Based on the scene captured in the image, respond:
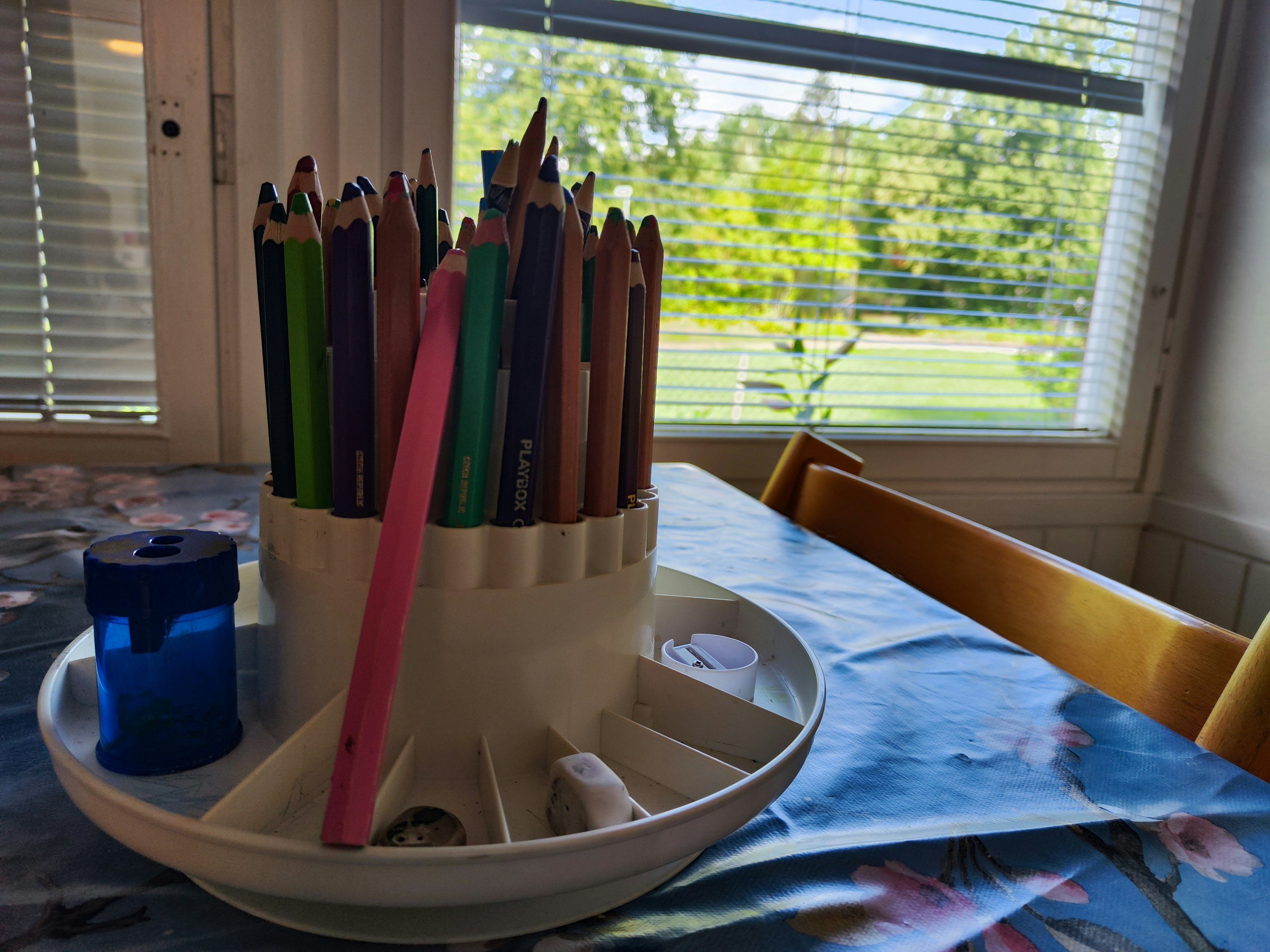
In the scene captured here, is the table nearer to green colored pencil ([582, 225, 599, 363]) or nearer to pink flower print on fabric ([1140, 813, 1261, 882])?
pink flower print on fabric ([1140, 813, 1261, 882])

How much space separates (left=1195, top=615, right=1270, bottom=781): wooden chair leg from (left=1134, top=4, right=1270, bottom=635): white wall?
51.5 inches

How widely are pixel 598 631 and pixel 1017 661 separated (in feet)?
0.95

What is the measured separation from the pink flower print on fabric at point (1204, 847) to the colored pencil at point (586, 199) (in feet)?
1.01

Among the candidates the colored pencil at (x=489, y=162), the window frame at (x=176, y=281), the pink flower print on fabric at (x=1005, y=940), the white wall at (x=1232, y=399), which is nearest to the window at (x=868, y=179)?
the white wall at (x=1232, y=399)

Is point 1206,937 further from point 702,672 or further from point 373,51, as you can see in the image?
point 373,51

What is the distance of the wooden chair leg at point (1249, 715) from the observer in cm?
33

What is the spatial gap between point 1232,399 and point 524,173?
1703 millimetres

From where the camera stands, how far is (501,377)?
0.86ft

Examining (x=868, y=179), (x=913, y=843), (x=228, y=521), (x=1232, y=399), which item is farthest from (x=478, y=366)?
(x=1232, y=399)

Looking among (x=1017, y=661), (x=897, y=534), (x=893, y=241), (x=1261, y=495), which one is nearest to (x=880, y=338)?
(x=893, y=241)

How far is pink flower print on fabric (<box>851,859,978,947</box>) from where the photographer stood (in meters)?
0.24

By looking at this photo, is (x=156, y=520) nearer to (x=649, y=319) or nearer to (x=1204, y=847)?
(x=649, y=319)

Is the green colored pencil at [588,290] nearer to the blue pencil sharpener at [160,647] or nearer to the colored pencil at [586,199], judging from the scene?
the colored pencil at [586,199]

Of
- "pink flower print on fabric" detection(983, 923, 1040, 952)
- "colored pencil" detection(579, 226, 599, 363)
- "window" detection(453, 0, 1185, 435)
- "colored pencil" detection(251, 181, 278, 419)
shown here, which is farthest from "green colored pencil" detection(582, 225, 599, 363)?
"window" detection(453, 0, 1185, 435)
